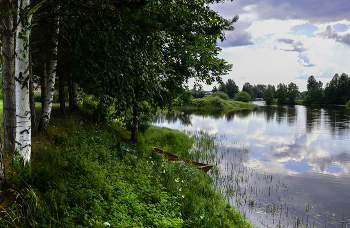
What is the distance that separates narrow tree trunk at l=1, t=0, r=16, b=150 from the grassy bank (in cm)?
73

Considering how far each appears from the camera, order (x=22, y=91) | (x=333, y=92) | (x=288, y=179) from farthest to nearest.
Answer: (x=333, y=92) → (x=288, y=179) → (x=22, y=91)

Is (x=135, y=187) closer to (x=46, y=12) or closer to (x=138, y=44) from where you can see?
(x=138, y=44)

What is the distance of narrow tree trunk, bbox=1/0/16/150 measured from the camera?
519cm

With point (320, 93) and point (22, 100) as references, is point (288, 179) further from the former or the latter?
point (320, 93)

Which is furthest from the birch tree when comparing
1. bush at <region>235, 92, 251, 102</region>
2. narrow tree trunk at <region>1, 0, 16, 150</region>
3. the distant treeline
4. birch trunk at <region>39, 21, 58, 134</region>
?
bush at <region>235, 92, 251, 102</region>

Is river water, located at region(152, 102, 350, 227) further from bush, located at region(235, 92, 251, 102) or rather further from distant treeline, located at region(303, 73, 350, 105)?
bush, located at region(235, 92, 251, 102)

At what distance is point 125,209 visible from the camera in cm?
433

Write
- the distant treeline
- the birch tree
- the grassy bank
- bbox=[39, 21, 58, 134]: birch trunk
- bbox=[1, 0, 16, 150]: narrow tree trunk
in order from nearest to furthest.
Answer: the grassy bank → the birch tree → bbox=[1, 0, 16, 150]: narrow tree trunk → bbox=[39, 21, 58, 134]: birch trunk → the distant treeline

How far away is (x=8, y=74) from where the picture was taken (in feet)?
17.6

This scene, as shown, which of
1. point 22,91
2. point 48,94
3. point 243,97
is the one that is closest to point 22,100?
point 22,91

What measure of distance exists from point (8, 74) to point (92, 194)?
368cm

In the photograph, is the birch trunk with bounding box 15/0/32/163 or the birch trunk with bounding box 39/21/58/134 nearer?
the birch trunk with bounding box 15/0/32/163

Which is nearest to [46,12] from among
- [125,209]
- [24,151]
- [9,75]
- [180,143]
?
[9,75]

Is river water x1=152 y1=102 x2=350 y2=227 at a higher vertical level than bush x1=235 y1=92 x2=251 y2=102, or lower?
lower
